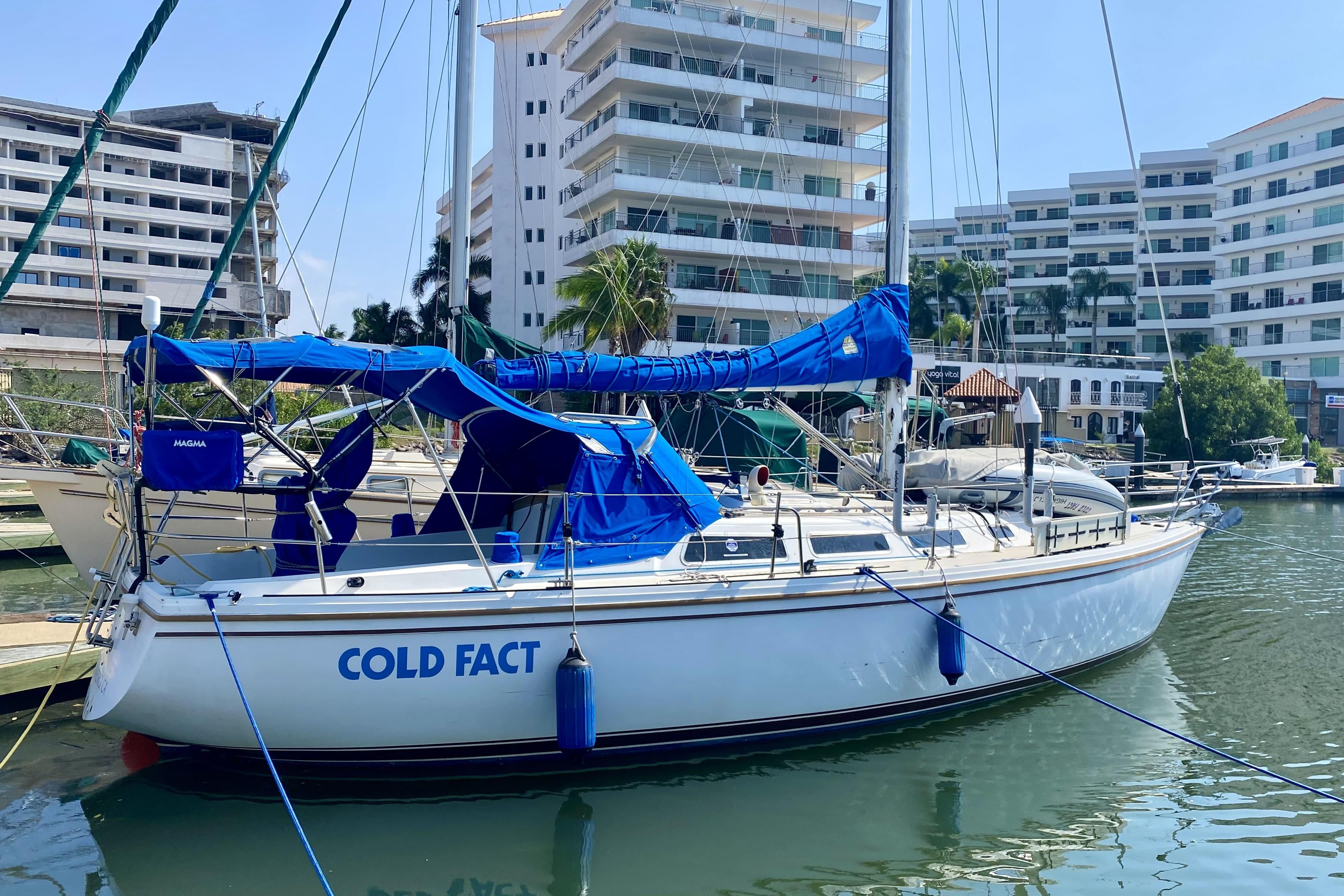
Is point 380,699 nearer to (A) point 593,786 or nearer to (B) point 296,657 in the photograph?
(B) point 296,657

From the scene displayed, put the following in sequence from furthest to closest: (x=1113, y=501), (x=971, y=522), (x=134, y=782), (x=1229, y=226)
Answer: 1. (x=1229, y=226)
2. (x=1113, y=501)
3. (x=971, y=522)
4. (x=134, y=782)

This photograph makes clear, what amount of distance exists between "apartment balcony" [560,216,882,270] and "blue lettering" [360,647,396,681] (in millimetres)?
25729

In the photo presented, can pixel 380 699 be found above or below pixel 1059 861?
above

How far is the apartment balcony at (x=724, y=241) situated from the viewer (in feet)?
108

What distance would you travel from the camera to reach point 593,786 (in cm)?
752

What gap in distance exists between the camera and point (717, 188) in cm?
3375

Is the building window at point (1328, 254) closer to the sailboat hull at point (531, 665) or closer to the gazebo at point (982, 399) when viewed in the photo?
the gazebo at point (982, 399)

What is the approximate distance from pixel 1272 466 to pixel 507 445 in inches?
1280

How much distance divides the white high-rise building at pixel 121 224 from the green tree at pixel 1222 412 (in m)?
38.9

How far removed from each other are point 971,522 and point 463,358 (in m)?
6.37

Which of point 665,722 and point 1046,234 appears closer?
point 665,722

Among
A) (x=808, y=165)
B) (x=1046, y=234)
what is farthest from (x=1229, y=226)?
(x=808, y=165)

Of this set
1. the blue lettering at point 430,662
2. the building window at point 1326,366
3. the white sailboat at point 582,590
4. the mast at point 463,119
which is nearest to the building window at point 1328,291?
the building window at point 1326,366

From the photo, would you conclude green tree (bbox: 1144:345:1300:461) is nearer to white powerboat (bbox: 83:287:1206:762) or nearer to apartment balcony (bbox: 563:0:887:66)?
apartment balcony (bbox: 563:0:887:66)
